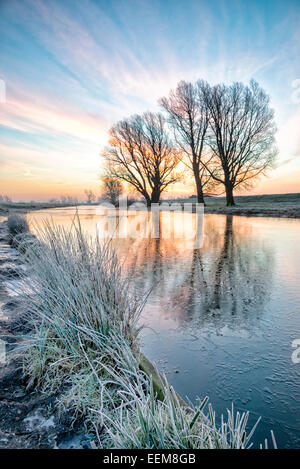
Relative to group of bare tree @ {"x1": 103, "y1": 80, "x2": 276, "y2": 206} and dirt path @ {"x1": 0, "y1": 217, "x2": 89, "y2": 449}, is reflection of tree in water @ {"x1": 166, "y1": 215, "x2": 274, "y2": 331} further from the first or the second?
group of bare tree @ {"x1": 103, "y1": 80, "x2": 276, "y2": 206}

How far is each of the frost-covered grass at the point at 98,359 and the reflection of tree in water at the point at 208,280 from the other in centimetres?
125

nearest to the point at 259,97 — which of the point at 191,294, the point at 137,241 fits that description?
the point at 137,241

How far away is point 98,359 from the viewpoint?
6.53 ft

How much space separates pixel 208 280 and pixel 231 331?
194cm

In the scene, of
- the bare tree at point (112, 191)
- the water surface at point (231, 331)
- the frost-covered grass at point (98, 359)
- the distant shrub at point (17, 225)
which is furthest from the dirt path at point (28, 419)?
the bare tree at point (112, 191)

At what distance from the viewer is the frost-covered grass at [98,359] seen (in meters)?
1.33

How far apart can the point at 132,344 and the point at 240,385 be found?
93 cm

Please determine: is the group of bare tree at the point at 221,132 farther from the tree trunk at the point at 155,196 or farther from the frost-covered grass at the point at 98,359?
the frost-covered grass at the point at 98,359

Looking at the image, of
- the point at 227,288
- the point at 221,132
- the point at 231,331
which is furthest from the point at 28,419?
the point at 221,132

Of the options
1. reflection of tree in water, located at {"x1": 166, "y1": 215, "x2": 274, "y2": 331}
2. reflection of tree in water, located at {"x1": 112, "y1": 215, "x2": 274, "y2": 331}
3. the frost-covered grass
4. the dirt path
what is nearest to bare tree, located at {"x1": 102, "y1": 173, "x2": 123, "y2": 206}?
reflection of tree in water, located at {"x1": 112, "y1": 215, "x2": 274, "y2": 331}

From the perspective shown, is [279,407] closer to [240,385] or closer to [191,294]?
[240,385]

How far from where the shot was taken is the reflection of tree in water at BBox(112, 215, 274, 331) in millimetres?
3326
